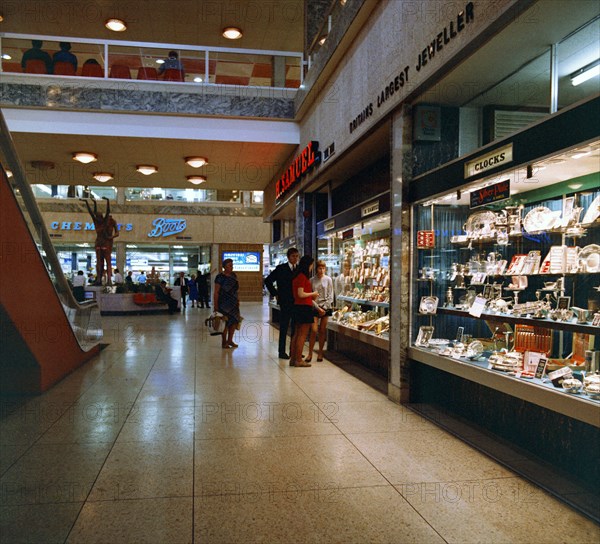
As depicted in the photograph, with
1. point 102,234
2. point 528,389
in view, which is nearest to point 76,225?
point 102,234

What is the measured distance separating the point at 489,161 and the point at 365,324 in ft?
12.6

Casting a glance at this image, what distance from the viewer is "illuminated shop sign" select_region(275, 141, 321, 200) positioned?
968cm

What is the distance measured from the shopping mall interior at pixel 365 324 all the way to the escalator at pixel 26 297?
36 millimetres

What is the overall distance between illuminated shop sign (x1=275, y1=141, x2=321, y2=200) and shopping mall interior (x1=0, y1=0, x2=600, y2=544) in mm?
63

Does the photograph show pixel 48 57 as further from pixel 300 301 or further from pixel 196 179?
pixel 300 301

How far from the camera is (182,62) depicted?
42.0 feet

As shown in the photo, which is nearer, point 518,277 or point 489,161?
point 489,161

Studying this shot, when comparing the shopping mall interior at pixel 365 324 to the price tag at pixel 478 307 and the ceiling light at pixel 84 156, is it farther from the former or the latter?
the ceiling light at pixel 84 156

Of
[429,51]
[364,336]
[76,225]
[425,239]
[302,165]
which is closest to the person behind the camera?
[429,51]

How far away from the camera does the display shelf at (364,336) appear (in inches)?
262

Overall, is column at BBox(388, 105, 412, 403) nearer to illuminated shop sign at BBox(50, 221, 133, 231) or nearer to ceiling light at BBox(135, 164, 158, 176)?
ceiling light at BBox(135, 164, 158, 176)

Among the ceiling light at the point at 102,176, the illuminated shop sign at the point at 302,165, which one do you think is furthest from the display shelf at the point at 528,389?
the ceiling light at the point at 102,176

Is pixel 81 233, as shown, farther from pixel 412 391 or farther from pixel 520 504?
pixel 520 504

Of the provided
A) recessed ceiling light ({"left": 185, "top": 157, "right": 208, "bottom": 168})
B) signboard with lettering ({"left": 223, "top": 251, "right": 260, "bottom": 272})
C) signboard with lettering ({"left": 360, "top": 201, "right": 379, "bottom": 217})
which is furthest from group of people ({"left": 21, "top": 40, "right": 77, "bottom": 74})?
signboard with lettering ({"left": 223, "top": 251, "right": 260, "bottom": 272})
